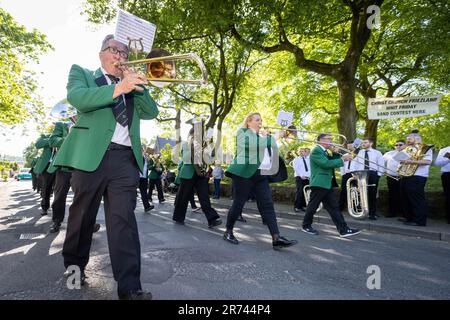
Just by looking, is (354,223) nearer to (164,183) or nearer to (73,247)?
(73,247)

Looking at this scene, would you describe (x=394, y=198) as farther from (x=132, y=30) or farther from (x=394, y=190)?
(x=132, y=30)

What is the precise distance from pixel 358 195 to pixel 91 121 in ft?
23.9

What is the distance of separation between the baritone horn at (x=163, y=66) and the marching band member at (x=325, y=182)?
401cm

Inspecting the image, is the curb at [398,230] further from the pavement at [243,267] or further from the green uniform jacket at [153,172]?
the green uniform jacket at [153,172]

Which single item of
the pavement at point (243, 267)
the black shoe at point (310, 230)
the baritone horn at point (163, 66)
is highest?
the baritone horn at point (163, 66)

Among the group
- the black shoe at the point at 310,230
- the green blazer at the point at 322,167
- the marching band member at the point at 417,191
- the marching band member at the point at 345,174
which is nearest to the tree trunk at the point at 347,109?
the marching band member at the point at 345,174

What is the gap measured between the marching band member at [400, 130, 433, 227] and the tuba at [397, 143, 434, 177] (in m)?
0.05

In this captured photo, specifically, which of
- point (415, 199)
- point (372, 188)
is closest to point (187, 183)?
point (372, 188)

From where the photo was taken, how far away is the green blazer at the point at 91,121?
2.64 metres

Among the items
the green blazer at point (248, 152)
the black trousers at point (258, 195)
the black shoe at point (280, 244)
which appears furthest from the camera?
the green blazer at point (248, 152)

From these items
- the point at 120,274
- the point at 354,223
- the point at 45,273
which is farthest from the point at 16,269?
the point at 354,223

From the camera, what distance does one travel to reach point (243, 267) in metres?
3.89

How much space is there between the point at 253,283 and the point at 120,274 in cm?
136

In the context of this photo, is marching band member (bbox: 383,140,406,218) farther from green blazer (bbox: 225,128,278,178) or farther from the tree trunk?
green blazer (bbox: 225,128,278,178)
